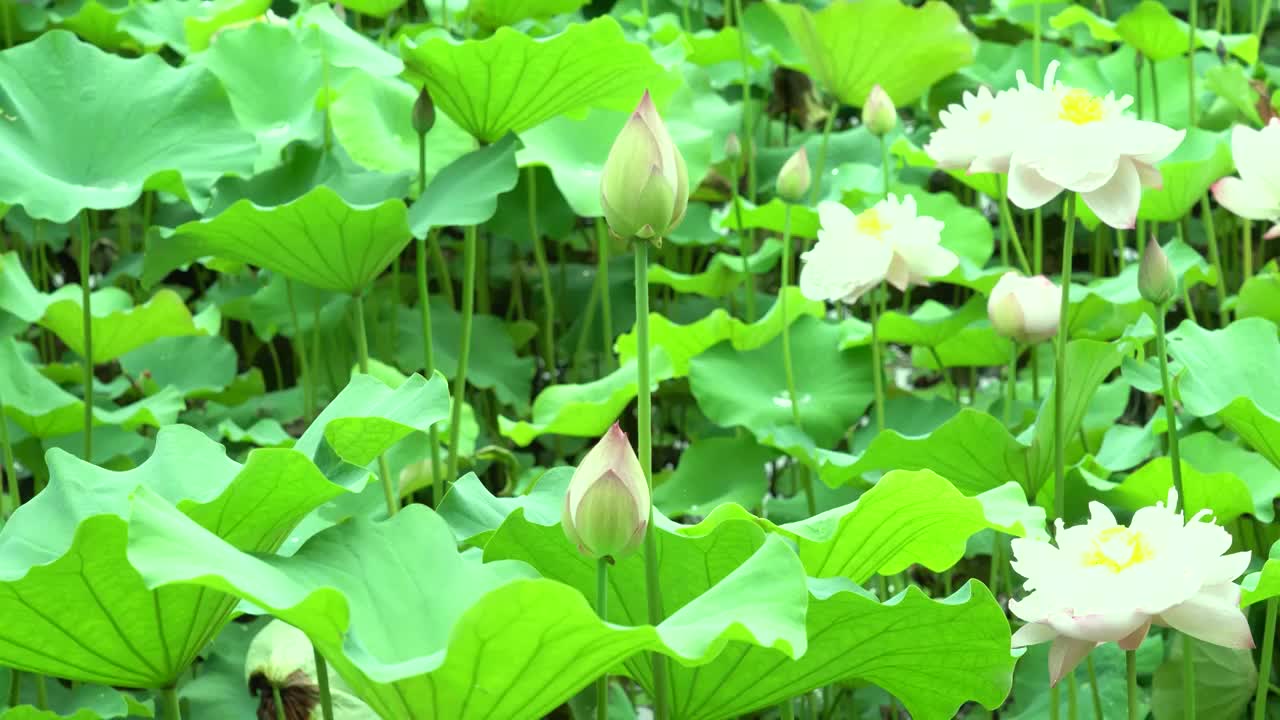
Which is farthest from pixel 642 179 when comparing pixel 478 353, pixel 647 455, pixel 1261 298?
pixel 478 353

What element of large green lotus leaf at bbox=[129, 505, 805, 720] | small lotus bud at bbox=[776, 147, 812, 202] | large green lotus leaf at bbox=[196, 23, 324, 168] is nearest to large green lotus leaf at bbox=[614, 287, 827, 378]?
small lotus bud at bbox=[776, 147, 812, 202]

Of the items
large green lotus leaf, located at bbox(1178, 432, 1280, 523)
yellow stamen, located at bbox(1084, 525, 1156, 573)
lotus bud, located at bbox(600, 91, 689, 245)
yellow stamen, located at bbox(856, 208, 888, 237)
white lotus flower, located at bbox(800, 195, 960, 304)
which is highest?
lotus bud, located at bbox(600, 91, 689, 245)

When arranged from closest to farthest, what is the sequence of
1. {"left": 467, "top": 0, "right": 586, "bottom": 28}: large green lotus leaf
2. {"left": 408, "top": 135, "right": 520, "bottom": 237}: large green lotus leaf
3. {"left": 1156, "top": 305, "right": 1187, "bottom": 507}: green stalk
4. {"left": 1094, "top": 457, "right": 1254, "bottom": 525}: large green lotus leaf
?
{"left": 1156, "top": 305, "right": 1187, "bottom": 507}: green stalk < {"left": 1094, "top": 457, "right": 1254, "bottom": 525}: large green lotus leaf < {"left": 408, "top": 135, "right": 520, "bottom": 237}: large green lotus leaf < {"left": 467, "top": 0, "right": 586, "bottom": 28}: large green lotus leaf

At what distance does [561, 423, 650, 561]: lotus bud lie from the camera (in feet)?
2.14

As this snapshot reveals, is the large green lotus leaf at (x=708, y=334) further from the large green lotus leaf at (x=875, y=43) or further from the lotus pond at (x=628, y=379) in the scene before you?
the large green lotus leaf at (x=875, y=43)

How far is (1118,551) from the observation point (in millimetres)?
725

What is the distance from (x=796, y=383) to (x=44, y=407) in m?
0.72

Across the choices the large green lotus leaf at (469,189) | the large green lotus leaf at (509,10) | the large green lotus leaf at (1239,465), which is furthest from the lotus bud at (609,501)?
the large green lotus leaf at (509,10)

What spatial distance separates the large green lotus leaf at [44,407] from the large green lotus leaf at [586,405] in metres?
0.34

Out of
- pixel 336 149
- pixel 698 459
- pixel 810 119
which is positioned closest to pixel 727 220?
pixel 698 459

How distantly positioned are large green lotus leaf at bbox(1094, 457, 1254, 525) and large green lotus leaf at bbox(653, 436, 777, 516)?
1.30 ft

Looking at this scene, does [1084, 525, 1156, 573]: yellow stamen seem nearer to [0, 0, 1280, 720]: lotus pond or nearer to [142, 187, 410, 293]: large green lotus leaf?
[0, 0, 1280, 720]: lotus pond

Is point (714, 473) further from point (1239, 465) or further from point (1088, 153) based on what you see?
point (1088, 153)

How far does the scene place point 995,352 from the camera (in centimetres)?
144
